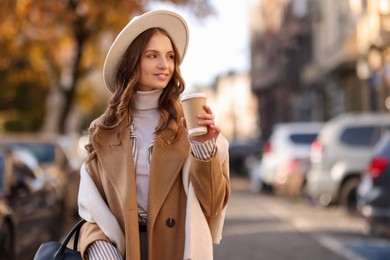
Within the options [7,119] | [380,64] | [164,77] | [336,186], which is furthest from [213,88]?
[164,77]

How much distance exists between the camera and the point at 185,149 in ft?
13.6

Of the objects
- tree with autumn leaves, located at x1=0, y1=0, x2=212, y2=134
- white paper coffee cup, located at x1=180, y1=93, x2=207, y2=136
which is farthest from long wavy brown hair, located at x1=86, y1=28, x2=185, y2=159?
tree with autumn leaves, located at x1=0, y1=0, x2=212, y2=134

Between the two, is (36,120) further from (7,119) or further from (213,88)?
(213,88)

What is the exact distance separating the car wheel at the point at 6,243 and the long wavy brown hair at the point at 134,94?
542 cm

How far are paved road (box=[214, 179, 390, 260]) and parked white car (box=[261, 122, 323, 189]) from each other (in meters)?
1.78

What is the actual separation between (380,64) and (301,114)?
93.7 ft

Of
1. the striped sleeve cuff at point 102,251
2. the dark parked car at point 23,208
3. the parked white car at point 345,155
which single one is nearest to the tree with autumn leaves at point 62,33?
the parked white car at point 345,155

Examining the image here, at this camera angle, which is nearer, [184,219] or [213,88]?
[184,219]

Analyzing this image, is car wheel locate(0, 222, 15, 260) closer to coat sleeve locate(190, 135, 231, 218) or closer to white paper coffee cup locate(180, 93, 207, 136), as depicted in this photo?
coat sleeve locate(190, 135, 231, 218)

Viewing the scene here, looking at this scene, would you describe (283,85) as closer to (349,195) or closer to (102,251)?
(349,195)

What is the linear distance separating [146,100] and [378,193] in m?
9.10

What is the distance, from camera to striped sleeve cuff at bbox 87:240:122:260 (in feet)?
13.2

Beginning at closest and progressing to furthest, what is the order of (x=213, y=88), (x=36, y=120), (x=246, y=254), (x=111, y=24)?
(x=246, y=254)
(x=111, y=24)
(x=36, y=120)
(x=213, y=88)

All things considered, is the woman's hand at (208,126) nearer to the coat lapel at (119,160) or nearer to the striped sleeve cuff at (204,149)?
the striped sleeve cuff at (204,149)
